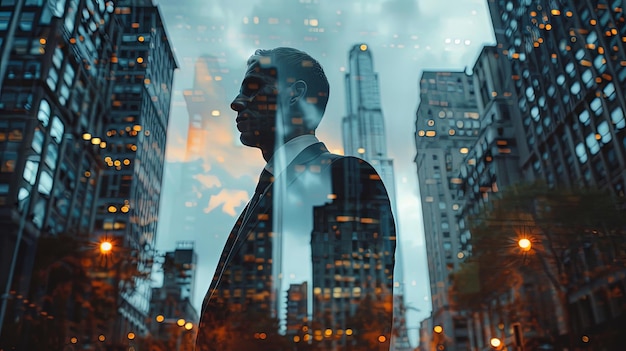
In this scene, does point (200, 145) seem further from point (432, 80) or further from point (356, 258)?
point (432, 80)

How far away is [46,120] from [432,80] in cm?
1350

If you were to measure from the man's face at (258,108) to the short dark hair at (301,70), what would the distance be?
0.04 metres

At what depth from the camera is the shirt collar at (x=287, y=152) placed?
158cm

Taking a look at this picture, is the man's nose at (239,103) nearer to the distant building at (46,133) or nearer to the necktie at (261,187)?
the necktie at (261,187)

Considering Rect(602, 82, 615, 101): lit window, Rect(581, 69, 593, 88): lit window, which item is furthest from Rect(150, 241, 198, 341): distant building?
Rect(581, 69, 593, 88): lit window

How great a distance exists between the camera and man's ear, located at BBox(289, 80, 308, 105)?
5.56ft

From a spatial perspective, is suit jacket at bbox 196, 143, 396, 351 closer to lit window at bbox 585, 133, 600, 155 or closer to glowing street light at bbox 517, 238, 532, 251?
glowing street light at bbox 517, 238, 532, 251

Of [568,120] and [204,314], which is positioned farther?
[568,120]

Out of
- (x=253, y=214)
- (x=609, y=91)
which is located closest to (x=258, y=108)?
(x=253, y=214)

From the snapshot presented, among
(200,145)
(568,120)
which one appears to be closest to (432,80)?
(568,120)

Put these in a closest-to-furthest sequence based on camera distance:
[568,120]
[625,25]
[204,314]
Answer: [204,314]
[625,25]
[568,120]

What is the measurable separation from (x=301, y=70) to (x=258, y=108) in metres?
0.19

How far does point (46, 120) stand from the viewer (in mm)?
13508

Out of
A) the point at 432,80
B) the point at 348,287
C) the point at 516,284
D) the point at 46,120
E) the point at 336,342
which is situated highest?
the point at 432,80
